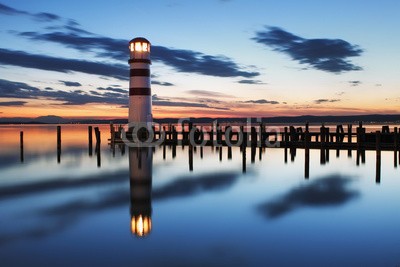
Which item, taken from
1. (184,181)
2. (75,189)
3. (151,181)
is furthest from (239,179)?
(75,189)

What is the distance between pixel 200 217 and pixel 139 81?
1385cm

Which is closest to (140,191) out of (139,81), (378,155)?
(378,155)

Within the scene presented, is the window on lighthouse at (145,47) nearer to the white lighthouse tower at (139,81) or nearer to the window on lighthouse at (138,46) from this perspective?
the white lighthouse tower at (139,81)

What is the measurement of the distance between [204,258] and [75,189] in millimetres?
8080

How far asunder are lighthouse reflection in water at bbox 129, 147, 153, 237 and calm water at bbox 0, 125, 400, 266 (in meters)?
0.04

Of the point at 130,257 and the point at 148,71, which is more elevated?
the point at 148,71

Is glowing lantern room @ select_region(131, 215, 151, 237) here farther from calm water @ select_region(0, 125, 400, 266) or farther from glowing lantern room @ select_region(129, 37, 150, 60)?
glowing lantern room @ select_region(129, 37, 150, 60)

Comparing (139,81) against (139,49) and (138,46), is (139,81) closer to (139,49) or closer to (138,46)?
(139,49)

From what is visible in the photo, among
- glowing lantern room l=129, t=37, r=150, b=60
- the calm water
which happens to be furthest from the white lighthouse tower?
the calm water

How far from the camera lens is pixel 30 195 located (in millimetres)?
12727

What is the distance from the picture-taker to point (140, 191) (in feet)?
45.0

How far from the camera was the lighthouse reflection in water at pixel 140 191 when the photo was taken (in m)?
9.04

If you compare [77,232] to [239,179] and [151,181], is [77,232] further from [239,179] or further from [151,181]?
[239,179]

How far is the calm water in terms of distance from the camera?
691 centimetres
